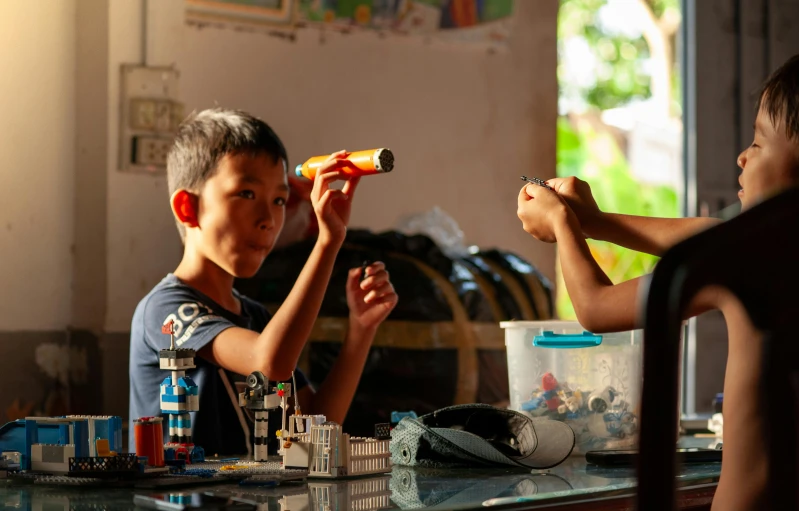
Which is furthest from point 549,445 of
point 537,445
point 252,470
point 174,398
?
point 174,398

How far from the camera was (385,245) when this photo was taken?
2.62 m

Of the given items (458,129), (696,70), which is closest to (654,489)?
(458,129)

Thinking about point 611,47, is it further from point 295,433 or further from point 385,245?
point 295,433

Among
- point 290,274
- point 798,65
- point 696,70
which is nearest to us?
point 798,65

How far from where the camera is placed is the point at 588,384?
1680mm

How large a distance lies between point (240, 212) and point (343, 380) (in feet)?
1.29

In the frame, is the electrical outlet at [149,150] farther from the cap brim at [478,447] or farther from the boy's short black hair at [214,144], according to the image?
the cap brim at [478,447]

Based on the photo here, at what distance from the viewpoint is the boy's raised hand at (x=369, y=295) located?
1.95 metres

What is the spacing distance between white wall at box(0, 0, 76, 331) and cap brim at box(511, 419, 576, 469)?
1.38 m

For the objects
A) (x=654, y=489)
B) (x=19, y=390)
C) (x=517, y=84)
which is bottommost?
(x=19, y=390)

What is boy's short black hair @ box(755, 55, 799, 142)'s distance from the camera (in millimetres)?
1322

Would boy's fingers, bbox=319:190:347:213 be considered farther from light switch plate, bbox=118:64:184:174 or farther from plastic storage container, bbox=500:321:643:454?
light switch plate, bbox=118:64:184:174

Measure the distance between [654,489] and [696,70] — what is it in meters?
3.35

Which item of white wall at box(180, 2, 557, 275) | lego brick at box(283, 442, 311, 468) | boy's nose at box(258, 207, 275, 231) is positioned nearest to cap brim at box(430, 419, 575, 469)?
lego brick at box(283, 442, 311, 468)
